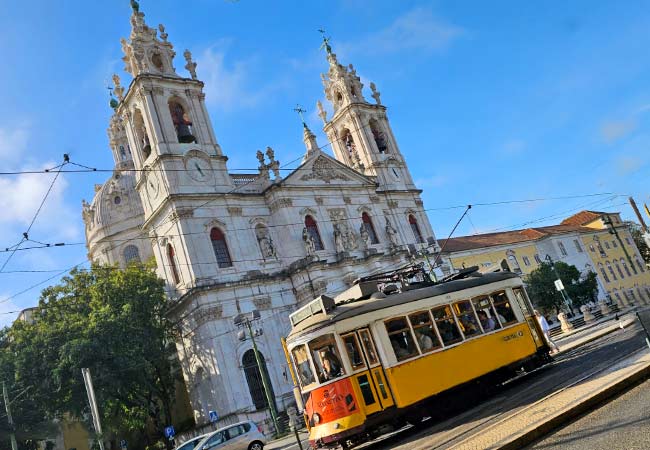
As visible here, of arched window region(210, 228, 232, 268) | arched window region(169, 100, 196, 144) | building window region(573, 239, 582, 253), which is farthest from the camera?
building window region(573, 239, 582, 253)

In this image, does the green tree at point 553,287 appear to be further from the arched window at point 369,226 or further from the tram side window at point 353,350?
the tram side window at point 353,350

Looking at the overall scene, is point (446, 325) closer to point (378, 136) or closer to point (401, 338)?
point (401, 338)

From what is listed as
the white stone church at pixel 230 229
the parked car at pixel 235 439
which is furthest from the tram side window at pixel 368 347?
the white stone church at pixel 230 229

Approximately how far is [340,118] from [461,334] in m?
33.2

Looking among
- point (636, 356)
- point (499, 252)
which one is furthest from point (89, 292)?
point (499, 252)

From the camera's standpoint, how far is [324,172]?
121 feet

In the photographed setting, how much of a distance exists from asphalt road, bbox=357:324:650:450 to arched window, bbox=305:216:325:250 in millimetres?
19960

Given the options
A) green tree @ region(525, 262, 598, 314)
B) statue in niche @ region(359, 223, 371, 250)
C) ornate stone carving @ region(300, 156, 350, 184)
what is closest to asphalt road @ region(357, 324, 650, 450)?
statue in niche @ region(359, 223, 371, 250)

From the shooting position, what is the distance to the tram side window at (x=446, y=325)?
13.2m

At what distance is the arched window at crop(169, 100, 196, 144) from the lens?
110 feet

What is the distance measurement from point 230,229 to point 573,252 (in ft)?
129

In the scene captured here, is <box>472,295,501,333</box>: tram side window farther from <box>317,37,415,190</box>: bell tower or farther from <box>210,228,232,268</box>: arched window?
<box>317,37,415,190</box>: bell tower

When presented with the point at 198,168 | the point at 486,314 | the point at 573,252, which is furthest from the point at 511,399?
the point at 573,252

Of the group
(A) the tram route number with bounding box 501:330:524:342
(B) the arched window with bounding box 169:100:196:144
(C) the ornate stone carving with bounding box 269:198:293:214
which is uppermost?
(B) the arched window with bounding box 169:100:196:144
